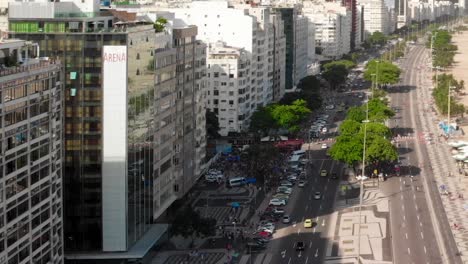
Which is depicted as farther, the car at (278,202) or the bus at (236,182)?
the bus at (236,182)

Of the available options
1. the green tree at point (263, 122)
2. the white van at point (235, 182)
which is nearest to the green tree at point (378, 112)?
the green tree at point (263, 122)

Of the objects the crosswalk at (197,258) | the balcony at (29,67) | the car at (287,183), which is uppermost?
the balcony at (29,67)

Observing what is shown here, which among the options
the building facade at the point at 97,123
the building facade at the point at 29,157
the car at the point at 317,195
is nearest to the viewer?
the building facade at the point at 29,157

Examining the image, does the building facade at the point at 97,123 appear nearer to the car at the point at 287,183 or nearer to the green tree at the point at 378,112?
Answer: the car at the point at 287,183

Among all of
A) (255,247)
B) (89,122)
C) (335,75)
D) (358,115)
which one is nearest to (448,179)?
(358,115)

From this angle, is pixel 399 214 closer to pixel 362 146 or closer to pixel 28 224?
pixel 362 146

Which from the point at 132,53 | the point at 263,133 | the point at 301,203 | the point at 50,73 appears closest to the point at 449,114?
the point at 263,133

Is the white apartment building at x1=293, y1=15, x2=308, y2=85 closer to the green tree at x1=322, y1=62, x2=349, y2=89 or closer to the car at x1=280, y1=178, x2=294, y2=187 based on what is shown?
the green tree at x1=322, y1=62, x2=349, y2=89

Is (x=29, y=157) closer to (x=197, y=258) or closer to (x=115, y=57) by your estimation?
(x=115, y=57)
